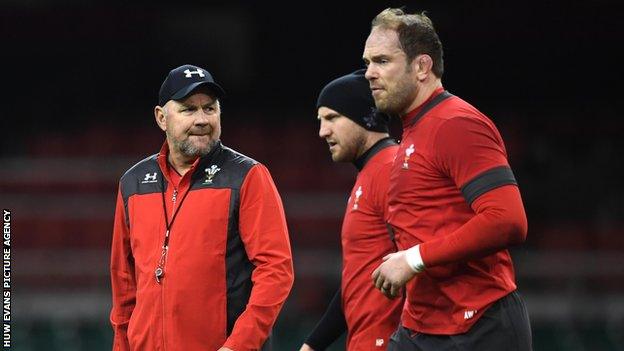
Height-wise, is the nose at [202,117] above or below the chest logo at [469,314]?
above

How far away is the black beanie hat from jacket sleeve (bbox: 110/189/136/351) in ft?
3.46

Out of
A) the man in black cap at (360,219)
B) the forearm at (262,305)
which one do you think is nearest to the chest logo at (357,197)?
the man in black cap at (360,219)

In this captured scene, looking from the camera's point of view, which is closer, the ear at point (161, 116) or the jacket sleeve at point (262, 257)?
the jacket sleeve at point (262, 257)

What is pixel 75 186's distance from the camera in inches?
508

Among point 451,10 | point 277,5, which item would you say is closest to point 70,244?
point 277,5

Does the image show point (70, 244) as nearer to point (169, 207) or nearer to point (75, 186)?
point (75, 186)

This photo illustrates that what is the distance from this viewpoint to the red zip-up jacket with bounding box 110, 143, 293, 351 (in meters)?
4.23

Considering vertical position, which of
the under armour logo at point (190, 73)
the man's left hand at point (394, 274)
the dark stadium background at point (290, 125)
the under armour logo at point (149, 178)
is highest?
the under armour logo at point (190, 73)

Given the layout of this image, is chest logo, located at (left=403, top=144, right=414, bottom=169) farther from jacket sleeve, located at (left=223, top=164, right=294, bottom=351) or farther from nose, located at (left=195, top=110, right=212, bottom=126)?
nose, located at (left=195, top=110, right=212, bottom=126)

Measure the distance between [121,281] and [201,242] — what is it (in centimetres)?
48

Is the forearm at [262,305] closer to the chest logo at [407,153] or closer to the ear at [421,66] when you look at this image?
the chest logo at [407,153]

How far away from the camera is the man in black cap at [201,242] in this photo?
4234mm

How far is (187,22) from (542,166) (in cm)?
643

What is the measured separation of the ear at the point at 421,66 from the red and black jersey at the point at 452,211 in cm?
8
